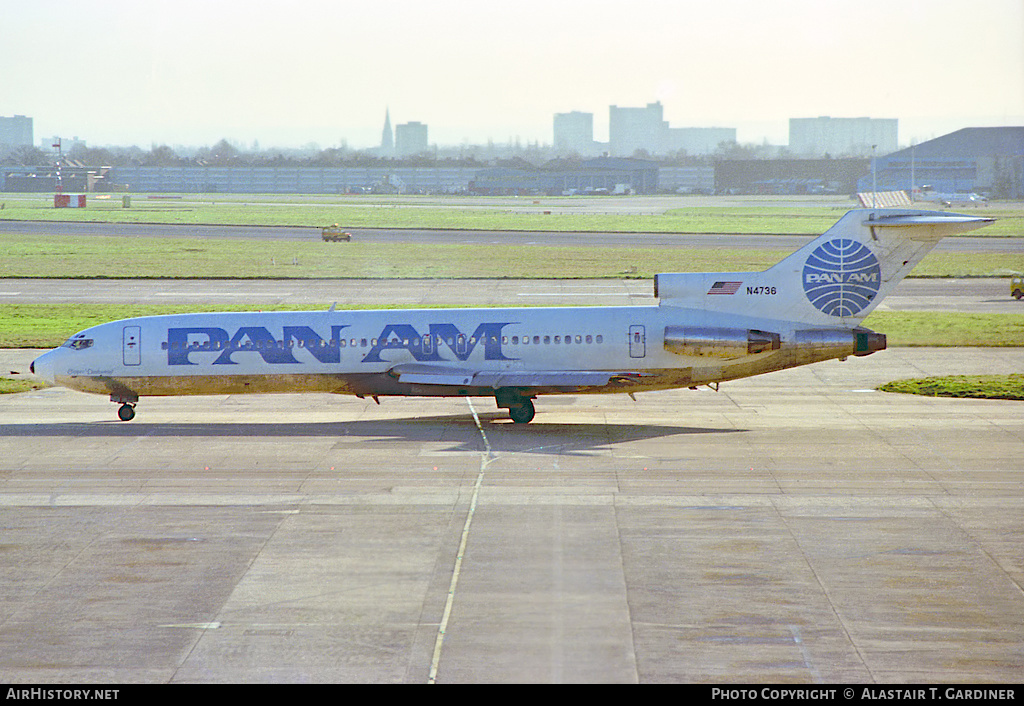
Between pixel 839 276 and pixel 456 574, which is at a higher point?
pixel 839 276

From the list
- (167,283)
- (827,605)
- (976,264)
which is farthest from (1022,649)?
(976,264)

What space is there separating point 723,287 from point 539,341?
18.6 ft

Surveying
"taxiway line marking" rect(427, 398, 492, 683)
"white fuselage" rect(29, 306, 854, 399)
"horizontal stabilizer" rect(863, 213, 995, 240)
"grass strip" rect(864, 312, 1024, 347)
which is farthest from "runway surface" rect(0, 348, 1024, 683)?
"grass strip" rect(864, 312, 1024, 347)

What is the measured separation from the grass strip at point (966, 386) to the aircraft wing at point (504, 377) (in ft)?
35.2

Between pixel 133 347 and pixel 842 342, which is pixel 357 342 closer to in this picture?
pixel 133 347

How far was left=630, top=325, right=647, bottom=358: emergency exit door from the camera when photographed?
3189 cm

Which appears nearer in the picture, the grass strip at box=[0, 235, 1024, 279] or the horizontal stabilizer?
the horizontal stabilizer

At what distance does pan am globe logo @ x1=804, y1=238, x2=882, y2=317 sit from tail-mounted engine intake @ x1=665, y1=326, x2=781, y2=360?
182cm

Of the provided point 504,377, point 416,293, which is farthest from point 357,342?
point 416,293

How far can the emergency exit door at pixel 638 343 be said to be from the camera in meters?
31.9

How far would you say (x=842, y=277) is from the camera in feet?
104

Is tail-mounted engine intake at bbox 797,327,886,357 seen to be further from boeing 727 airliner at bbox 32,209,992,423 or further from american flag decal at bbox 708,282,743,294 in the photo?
american flag decal at bbox 708,282,743,294

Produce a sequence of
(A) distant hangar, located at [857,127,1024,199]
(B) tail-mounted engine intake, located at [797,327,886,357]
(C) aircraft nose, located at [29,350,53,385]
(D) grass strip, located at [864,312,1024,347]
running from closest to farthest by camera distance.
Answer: (B) tail-mounted engine intake, located at [797,327,886,357] < (C) aircraft nose, located at [29,350,53,385] < (D) grass strip, located at [864,312,1024,347] < (A) distant hangar, located at [857,127,1024,199]

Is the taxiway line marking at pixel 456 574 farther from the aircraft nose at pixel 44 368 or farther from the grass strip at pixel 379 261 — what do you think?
the grass strip at pixel 379 261
